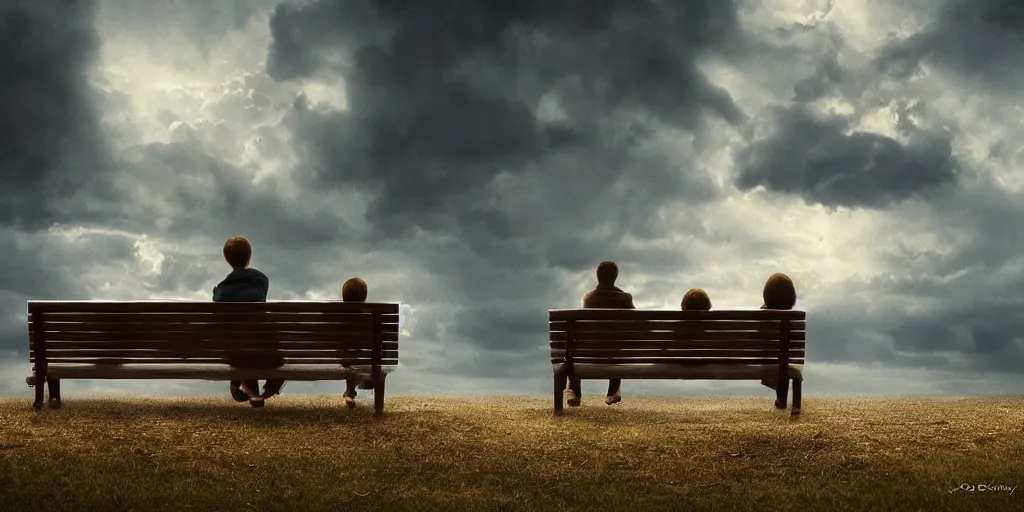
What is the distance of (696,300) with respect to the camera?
1230 cm

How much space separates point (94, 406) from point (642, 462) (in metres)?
7.46

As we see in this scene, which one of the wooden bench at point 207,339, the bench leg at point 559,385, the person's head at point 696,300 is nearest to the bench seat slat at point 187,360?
the wooden bench at point 207,339

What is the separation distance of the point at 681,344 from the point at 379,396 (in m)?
3.79

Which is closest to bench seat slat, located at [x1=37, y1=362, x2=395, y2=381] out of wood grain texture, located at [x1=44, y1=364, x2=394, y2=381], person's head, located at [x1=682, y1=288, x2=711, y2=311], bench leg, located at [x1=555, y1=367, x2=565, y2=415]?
wood grain texture, located at [x1=44, y1=364, x2=394, y2=381]

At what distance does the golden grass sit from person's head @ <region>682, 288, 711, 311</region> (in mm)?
1451

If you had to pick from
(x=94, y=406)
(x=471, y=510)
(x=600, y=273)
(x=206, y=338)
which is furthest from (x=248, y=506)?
(x=600, y=273)

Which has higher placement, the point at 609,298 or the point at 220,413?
Result: the point at 609,298

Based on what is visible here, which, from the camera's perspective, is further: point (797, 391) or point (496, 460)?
point (797, 391)

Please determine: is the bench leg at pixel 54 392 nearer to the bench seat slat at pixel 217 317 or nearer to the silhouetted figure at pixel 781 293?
the bench seat slat at pixel 217 317

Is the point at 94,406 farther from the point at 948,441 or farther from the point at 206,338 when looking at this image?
the point at 948,441

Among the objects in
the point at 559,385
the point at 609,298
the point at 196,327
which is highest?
the point at 609,298

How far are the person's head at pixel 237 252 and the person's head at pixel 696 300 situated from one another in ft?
18.6

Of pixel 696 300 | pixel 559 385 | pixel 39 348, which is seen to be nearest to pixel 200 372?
pixel 39 348

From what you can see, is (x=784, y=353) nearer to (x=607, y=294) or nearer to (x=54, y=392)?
(x=607, y=294)
